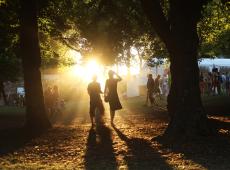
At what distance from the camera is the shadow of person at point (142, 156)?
10555 millimetres

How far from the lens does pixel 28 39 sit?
65.2 ft

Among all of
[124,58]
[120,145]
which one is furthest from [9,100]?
[120,145]

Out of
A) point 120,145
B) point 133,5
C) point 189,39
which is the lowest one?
point 120,145

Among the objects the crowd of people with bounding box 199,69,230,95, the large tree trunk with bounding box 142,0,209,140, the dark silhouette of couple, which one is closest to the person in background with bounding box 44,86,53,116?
the dark silhouette of couple

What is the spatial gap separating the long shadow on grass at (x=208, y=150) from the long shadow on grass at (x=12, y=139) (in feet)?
12.9

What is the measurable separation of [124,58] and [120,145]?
5268cm

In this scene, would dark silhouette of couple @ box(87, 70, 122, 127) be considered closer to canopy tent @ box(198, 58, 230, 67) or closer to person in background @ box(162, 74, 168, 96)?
person in background @ box(162, 74, 168, 96)

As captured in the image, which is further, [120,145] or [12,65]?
[12,65]

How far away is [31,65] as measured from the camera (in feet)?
64.9

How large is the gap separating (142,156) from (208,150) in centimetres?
148

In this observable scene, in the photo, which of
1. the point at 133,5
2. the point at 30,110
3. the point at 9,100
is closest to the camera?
the point at 30,110

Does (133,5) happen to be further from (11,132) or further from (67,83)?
(67,83)

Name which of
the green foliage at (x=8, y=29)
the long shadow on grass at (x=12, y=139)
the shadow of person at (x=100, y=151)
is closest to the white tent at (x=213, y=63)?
the green foliage at (x=8, y=29)

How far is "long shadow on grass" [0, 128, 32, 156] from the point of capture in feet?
47.1
